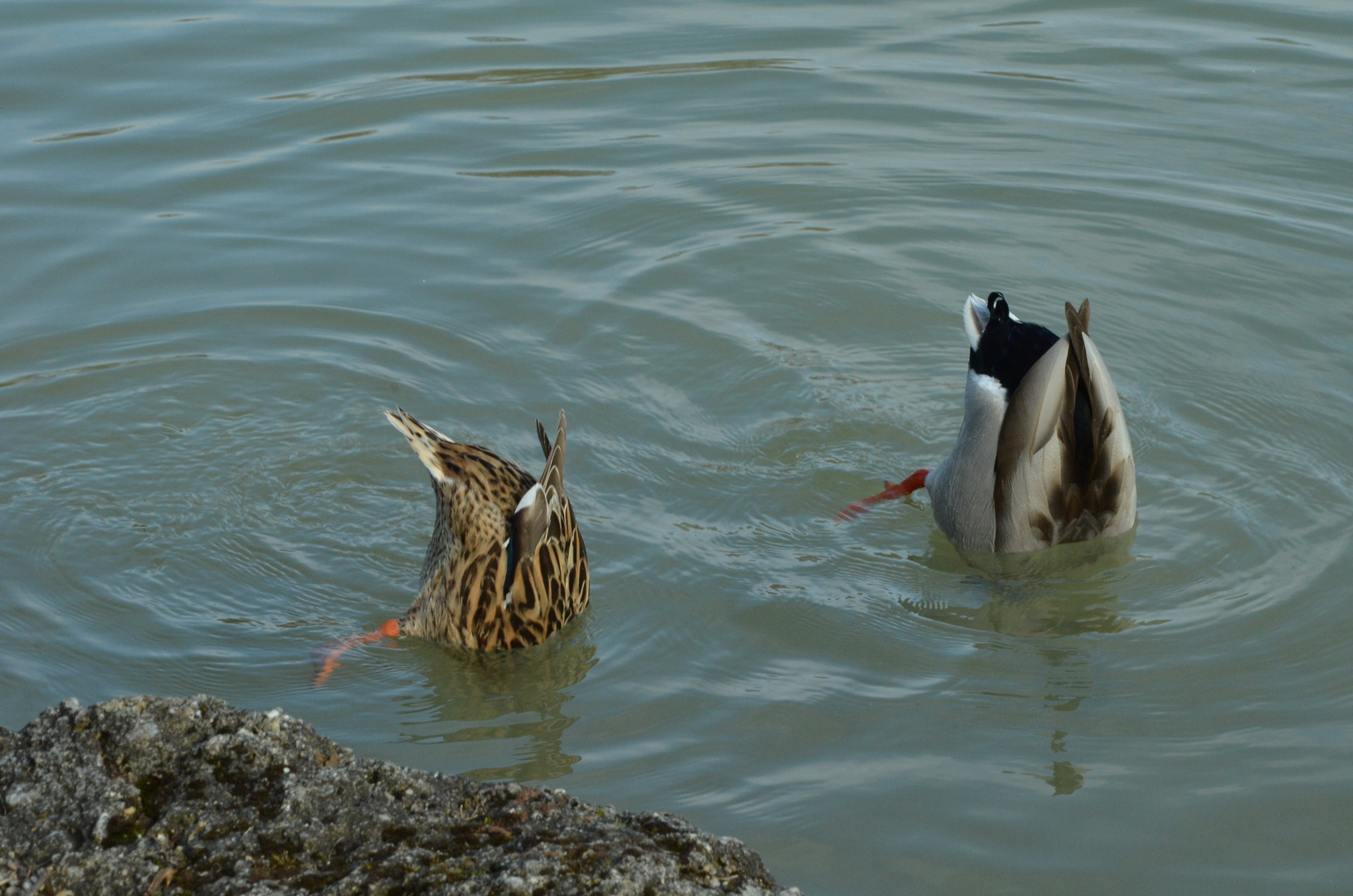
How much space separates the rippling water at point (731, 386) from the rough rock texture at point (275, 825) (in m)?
1.19

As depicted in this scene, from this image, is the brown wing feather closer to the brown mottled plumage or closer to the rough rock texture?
the brown mottled plumage

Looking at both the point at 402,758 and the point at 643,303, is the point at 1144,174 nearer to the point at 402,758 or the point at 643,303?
the point at 643,303

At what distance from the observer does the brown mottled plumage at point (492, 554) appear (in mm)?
5129

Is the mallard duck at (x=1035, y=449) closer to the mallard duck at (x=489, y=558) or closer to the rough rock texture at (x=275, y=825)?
the mallard duck at (x=489, y=558)

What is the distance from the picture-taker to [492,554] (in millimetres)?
5254

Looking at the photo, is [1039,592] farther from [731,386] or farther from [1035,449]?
[731,386]

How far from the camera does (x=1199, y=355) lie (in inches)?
291

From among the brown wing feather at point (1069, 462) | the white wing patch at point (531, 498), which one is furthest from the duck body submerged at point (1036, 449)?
the white wing patch at point (531, 498)

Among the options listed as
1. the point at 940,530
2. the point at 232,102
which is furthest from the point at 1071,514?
the point at 232,102

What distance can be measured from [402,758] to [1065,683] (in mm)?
2412

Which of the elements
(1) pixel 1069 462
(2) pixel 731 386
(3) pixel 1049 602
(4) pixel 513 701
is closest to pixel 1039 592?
(3) pixel 1049 602

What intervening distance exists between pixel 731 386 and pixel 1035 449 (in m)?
1.96

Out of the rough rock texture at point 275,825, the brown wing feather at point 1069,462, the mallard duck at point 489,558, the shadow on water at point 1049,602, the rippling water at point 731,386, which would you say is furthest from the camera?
the brown wing feather at point 1069,462

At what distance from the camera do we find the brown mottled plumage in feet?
16.8
